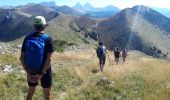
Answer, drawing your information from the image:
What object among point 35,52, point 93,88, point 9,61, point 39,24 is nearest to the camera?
point 35,52

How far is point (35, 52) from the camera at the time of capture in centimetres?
815

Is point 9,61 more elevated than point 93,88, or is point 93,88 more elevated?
point 93,88

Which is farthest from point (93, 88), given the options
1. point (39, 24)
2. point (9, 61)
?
point (9, 61)

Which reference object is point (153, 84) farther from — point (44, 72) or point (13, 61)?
point (13, 61)

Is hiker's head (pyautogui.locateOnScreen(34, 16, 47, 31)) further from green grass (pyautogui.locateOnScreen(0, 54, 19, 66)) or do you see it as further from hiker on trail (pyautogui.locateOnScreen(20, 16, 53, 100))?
green grass (pyautogui.locateOnScreen(0, 54, 19, 66))

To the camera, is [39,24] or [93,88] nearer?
[39,24]

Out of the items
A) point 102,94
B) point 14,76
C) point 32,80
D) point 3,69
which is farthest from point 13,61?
point 32,80

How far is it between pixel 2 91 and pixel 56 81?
11.0 feet

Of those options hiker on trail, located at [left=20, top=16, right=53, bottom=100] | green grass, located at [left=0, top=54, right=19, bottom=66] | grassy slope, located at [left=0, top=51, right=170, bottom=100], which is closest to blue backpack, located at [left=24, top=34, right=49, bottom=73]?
hiker on trail, located at [left=20, top=16, right=53, bottom=100]

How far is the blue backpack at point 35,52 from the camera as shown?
816cm

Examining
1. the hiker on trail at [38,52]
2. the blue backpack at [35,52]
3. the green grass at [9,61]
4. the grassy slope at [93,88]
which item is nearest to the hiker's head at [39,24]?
the hiker on trail at [38,52]

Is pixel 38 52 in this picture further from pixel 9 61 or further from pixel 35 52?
pixel 9 61

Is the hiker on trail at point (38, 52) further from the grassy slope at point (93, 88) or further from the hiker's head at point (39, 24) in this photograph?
the grassy slope at point (93, 88)

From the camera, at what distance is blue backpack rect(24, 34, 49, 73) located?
816 cm
